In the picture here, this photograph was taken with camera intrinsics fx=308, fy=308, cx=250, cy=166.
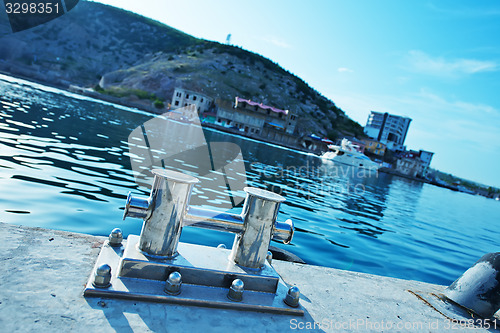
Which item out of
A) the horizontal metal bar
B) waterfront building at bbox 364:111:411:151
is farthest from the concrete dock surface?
waterfront building at bbox 364:111:411:151

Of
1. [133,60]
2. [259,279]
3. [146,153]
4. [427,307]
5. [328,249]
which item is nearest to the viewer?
[259,279]

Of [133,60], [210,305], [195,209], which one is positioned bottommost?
[210,305]

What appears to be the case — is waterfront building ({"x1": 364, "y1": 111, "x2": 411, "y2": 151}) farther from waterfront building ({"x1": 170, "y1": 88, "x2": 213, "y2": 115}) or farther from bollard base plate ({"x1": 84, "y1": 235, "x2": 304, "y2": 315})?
bollard base plate ({"x1": 84, "y1": 235, "x2": 304, "y2": 315})

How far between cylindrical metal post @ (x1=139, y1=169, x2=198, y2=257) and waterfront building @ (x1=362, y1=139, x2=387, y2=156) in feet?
324

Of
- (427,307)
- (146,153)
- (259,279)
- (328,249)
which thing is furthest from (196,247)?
(146,153)

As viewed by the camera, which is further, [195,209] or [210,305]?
[195,209]

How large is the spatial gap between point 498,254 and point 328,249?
11.4ft

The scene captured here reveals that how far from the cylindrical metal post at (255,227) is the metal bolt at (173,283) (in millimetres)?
510

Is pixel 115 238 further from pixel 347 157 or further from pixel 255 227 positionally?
pixel 347 157

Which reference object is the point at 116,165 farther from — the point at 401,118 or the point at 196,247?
the point at 401,118

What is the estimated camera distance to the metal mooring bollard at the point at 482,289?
8.72 feet

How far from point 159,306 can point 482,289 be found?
2.76 metres

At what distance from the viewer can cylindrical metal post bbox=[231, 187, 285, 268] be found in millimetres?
2143

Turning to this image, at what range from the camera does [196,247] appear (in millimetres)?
2340
